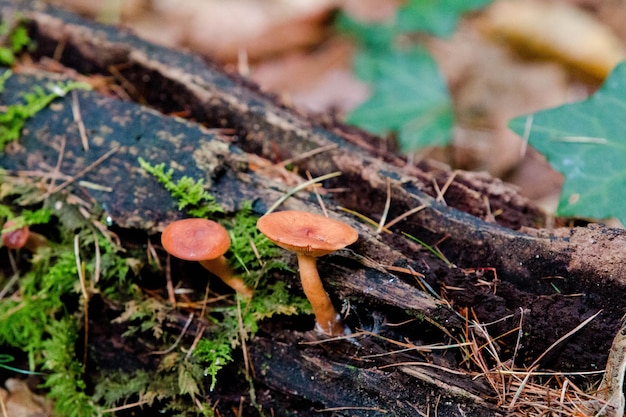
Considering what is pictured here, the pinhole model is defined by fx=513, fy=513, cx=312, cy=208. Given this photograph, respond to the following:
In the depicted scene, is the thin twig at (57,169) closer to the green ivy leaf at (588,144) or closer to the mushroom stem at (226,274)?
the mushroom stem at (226,274)

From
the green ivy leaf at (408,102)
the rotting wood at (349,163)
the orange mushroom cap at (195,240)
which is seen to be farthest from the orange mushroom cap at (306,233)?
the green ivy leaf at (408,102)

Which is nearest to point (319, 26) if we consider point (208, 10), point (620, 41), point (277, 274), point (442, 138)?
point (208, 10)

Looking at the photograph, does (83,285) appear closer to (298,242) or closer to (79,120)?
(79,120)

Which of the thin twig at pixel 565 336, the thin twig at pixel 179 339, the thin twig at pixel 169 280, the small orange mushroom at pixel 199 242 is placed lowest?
the thin twig at pixel 179 339

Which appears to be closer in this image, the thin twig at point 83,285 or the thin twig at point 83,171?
the thin twig at point 83,285

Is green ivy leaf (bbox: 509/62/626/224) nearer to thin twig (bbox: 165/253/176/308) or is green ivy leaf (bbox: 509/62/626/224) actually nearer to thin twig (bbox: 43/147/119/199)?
thin twig (bbox: 165/253/176/308)

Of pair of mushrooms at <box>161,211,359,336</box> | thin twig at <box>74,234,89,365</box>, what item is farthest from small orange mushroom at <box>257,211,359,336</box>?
thin twig at <box>74,234,89,365</box>
